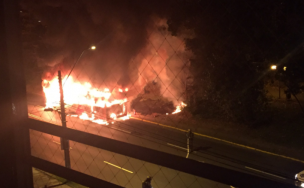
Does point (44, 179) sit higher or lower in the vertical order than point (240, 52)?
lower

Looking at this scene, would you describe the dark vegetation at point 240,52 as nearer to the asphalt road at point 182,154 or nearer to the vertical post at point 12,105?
the vertical post at point 12,105

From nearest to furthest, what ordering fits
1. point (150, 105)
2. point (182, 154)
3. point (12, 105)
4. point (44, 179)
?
1. point (12, 105)
2. point (44, 179)
3. point (182, 154)
4. point (150, 105)

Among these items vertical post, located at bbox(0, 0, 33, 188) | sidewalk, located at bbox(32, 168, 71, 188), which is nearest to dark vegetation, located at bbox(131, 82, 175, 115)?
sidewalk, located at bbox(32, 168, 71, 188)

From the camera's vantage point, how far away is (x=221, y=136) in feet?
39.8

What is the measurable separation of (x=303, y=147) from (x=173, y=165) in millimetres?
11822

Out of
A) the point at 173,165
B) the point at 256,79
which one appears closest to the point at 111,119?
the point at 256,79

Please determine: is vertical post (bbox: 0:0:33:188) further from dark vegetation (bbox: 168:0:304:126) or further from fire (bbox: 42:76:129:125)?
fire (bbox: 42:76:129:125)

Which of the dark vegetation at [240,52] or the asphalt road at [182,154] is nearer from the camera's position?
the dark vegetation at [240,52]

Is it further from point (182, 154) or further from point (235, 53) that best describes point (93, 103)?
point (235, 53)

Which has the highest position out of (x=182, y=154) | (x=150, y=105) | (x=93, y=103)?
(x=93, y=103)

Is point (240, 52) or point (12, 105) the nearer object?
point (12, 105)

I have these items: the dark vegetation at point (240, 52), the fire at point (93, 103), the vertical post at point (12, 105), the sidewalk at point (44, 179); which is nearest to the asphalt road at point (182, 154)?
the fire at point (93, 103)

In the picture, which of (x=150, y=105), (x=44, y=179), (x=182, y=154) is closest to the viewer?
(x=44, y=179)

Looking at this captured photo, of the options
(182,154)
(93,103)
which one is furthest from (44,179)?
(93,103)
